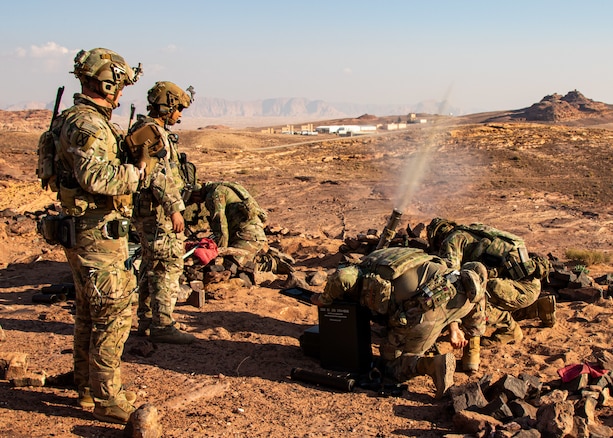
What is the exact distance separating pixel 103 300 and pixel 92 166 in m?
0.95

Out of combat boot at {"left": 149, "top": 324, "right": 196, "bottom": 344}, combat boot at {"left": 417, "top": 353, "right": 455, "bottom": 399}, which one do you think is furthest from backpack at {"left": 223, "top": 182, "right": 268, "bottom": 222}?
combat boot at {"left": 417, "top": 353, "right": 455, "bottom": 399}

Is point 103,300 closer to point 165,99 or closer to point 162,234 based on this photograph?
point 162,234

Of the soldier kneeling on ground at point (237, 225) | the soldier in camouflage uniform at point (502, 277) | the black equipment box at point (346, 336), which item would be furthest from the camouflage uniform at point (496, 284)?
the soldier kneeling on ground at point (237, 225)

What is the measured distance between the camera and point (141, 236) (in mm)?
6508

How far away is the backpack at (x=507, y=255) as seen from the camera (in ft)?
22.7

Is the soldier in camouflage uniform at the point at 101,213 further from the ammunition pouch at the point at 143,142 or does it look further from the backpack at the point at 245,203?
the backpack at the point at 245,203

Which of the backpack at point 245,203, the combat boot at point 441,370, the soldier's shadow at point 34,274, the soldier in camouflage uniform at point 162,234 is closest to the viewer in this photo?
the combat boot at point 441,370

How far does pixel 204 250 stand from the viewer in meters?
8.23

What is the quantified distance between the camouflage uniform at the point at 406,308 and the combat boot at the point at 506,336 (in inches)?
49.3

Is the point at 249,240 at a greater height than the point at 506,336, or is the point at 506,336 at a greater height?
the point at 249,240

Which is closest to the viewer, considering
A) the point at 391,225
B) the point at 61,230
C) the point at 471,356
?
the point at 61,230

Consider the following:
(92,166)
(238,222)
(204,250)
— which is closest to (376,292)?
(92,166)

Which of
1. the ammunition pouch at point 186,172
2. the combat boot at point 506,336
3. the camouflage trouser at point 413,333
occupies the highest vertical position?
the ammunition pouch at point 186,172

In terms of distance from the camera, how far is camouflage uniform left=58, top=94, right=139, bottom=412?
4164 millimetres
